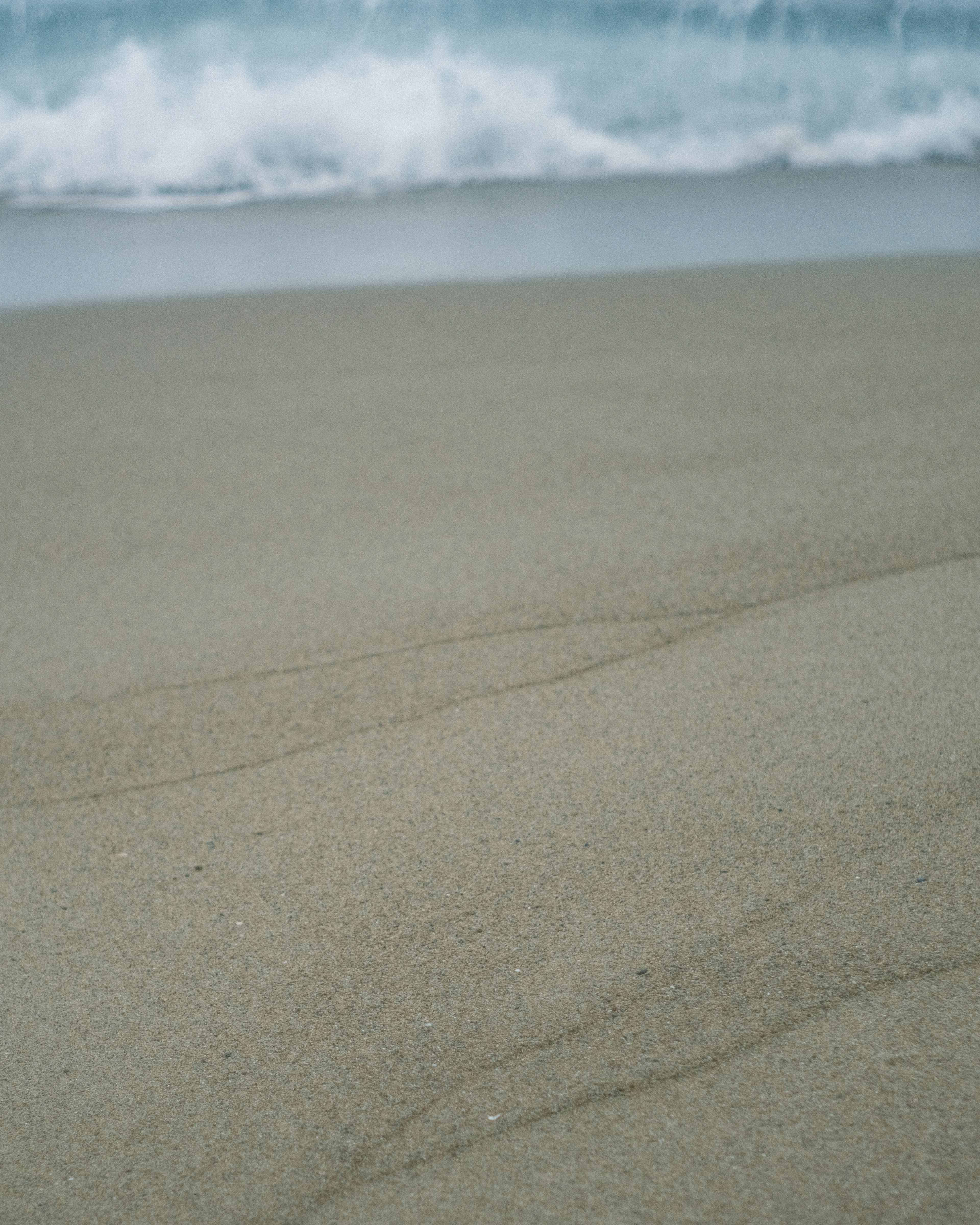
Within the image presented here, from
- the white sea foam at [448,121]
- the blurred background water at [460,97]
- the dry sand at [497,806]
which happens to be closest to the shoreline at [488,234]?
the blurred background water at [460,97]

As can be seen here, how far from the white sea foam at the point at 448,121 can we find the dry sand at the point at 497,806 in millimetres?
3697

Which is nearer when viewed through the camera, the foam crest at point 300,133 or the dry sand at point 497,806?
the dry sand at point 497,806

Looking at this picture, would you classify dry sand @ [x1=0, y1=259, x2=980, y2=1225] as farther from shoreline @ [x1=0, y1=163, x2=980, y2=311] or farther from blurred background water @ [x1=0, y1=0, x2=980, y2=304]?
blurred background water @ [x1=0, y1=0, x2=980, y2=304]

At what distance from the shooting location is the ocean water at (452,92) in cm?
610

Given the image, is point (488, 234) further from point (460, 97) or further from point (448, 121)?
point (460, 97)

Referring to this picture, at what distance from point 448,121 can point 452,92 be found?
302mm

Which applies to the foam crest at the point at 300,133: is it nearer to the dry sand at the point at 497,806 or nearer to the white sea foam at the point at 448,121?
the white sea foam at the point at 448,121

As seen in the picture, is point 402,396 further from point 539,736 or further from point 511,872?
point 511,872

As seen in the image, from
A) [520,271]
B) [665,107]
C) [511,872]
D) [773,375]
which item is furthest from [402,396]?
[665,107]

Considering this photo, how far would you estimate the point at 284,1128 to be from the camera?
110 cm

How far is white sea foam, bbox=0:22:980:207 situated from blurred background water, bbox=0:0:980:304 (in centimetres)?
1

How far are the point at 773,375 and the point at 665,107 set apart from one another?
4.45 metres

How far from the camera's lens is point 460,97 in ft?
21.3

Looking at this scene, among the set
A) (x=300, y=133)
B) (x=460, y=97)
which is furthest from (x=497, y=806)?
(x=460, y=97)
